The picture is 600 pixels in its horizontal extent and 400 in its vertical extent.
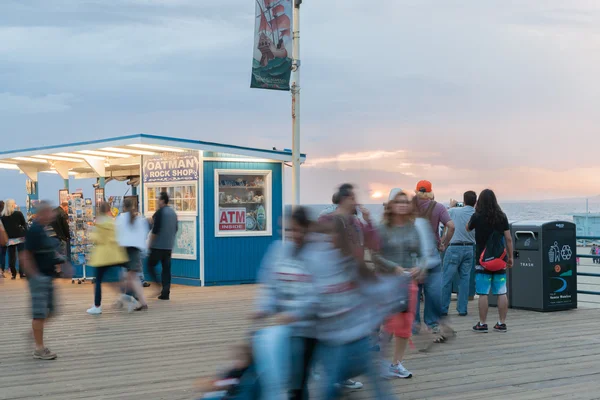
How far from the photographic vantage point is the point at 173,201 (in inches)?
599

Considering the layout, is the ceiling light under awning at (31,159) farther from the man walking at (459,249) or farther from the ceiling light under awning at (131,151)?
the man walking at (459,249)

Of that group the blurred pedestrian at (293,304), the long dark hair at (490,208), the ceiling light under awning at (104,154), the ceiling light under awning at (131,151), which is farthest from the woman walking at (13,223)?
the blurred pedestrian at (293,304)

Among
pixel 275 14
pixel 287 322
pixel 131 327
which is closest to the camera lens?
pixel 287 322

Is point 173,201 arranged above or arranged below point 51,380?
above

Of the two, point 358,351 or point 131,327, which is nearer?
point 358,351

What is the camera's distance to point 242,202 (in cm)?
1493

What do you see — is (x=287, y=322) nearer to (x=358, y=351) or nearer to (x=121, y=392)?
(x=358, y=351)

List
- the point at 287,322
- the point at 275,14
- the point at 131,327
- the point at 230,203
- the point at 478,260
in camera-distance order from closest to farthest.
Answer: the point at 287,322
the point at 478,260
the point at 131,327
the point at 275,14
the point at 230,203

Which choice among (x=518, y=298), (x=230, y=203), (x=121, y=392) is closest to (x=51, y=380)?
(x=121, y=392)

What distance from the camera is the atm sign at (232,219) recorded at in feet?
48.3

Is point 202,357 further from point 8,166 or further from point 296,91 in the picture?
point 8,166

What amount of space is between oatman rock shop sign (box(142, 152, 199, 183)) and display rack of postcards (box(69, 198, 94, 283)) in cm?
139

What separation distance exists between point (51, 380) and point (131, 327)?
302 centimetres

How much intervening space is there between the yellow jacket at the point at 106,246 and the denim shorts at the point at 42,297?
3.18 meters
